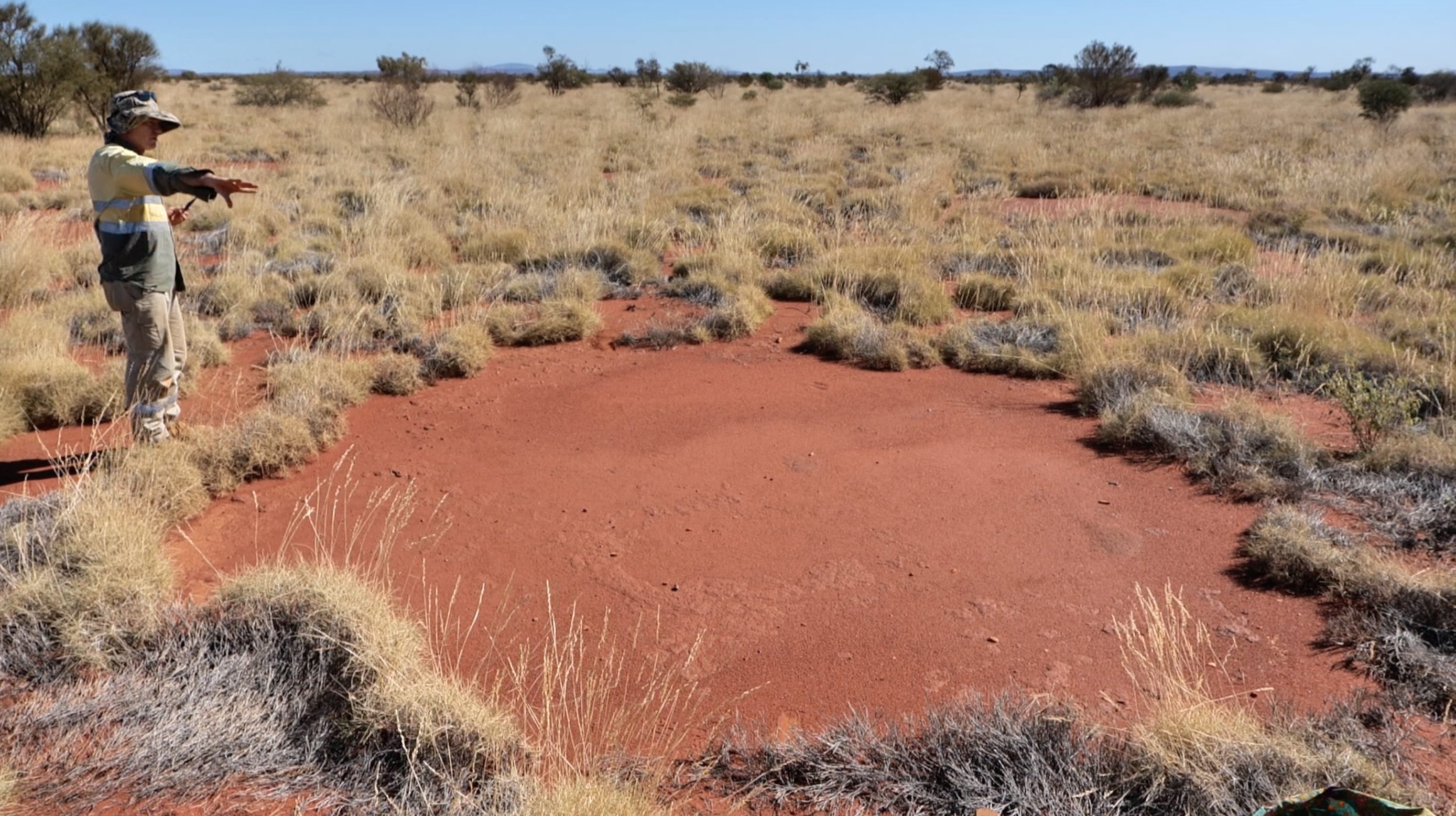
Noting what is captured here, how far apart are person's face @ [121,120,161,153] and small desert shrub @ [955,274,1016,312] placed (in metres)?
6.68

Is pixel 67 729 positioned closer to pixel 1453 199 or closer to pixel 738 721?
pixel 738 721

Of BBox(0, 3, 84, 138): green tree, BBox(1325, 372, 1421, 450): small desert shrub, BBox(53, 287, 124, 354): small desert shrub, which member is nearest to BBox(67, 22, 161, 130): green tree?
BBox(0, 3, 84, 138): green tree

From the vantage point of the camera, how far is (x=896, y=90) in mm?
28906

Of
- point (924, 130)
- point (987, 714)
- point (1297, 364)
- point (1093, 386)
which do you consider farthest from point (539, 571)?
point (924, 130)

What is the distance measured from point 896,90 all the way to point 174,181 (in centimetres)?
2797

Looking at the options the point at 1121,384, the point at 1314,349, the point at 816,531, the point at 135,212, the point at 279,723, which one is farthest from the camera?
the point at 1314,349

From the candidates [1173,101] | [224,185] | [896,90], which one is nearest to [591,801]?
[224,185]

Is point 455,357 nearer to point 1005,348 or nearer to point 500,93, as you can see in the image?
point 1005,348

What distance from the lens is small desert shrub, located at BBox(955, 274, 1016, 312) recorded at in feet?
27.5

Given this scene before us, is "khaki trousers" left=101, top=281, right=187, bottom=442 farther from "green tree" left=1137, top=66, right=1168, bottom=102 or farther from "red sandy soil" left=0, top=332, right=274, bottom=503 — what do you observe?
"green tree" left=1137, top=66, right=1168, bottom=102

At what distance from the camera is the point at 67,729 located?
2840 mm

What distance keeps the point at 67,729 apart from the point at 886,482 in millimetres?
3854

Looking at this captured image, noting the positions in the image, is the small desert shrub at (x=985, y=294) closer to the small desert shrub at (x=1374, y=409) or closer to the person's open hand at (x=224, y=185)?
the small desert shrub at (x=1374, y=409)

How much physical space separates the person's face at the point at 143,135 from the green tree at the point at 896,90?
27.4m
